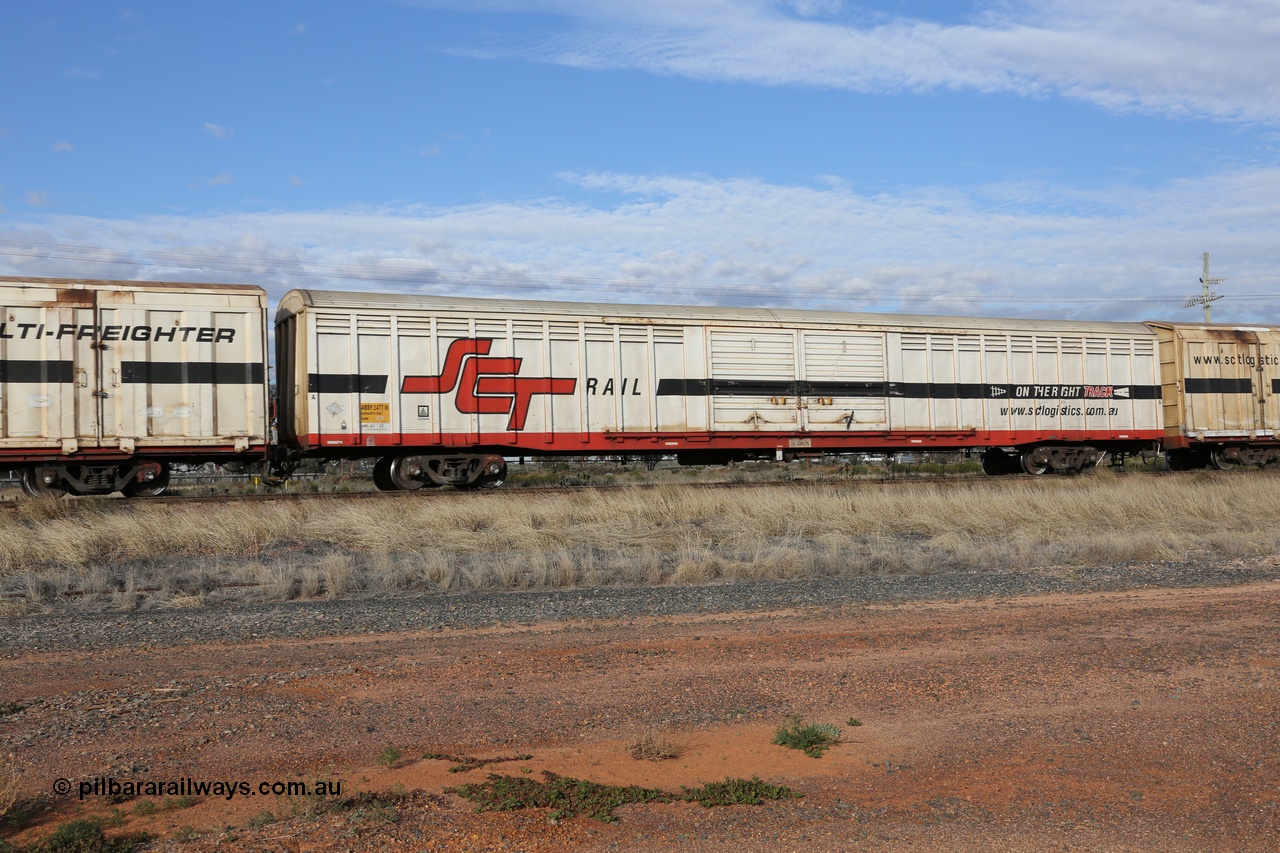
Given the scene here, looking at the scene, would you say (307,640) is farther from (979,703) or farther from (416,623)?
(979,703)

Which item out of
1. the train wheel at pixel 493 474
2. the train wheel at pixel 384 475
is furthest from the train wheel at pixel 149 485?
the train wheel at pixel 493 474

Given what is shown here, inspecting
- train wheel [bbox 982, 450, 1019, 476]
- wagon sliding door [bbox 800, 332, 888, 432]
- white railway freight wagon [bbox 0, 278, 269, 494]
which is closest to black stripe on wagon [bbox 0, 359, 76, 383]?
white railway freight wagon [bbox 0, 278, 269, 494]

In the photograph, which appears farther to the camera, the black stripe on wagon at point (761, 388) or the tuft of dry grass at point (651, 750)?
the black stripe on wagon at point (761, 388)

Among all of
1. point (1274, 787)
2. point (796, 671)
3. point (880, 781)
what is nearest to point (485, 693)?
point (796, 671)

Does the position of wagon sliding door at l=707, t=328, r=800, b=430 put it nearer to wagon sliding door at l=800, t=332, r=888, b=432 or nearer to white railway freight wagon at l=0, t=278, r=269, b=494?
wagon sliding door at l=800, t=332, r=888, b=432

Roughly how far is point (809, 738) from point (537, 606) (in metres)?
4.07

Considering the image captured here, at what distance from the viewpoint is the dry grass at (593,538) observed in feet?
32.3

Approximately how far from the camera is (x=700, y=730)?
4996 mm

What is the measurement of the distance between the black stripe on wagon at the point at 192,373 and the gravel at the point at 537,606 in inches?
317

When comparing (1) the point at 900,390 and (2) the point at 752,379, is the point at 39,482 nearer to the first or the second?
(2) the point at 752,379

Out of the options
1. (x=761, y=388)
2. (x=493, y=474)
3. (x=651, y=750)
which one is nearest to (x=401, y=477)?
(x=493, y=474)

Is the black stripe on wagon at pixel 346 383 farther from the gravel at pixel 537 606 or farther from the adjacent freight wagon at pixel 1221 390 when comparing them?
the adjacent freight wagon at pixel 1221 390

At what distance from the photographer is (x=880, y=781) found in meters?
4.29

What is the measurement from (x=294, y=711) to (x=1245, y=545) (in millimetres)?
11146
